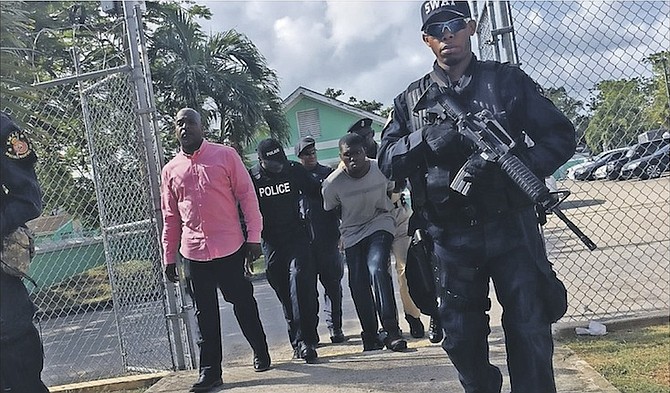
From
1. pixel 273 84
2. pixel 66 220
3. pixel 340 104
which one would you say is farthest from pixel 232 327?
pixel 340 104

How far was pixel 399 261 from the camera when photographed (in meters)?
6.29

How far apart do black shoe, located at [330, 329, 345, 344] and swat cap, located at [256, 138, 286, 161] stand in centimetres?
178

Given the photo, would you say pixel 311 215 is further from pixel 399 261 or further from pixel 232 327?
pixel 232 327

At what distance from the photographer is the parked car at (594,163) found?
5.87 m

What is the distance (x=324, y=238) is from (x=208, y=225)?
1783 mm

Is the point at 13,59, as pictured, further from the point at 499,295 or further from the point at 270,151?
the point at 499,295

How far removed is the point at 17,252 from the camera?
9.89 ft

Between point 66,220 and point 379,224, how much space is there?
18.4ft

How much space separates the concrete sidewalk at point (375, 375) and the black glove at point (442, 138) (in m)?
1.81

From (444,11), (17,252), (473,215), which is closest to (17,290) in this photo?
(17,252)

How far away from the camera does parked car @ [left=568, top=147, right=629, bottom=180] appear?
5.87 meters

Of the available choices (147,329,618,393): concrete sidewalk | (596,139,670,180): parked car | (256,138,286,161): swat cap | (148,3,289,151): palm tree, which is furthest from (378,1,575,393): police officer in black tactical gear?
(148,3,289,151): palm tree

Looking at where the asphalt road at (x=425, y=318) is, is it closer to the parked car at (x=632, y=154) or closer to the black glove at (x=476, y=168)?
the parked car at (x=632, y=154)

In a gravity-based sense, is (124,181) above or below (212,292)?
above
